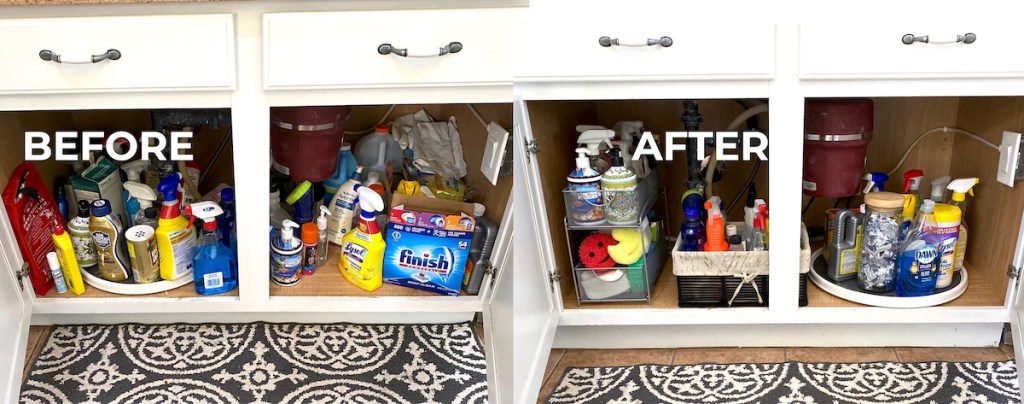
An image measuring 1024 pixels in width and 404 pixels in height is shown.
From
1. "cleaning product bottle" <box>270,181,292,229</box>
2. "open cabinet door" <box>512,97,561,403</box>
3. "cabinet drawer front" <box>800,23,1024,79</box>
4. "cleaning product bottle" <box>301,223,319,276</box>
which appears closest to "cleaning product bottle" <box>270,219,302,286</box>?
"cleaning product bottle" <box>301,223,319,276</box>

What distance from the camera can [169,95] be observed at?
1377 mm

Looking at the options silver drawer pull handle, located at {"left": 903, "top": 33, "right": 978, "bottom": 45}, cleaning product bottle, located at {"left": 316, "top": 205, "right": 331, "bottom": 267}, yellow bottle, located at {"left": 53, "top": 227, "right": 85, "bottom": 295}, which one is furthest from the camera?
cleaning product bottle, located at {"left": 316, "top": 205, "right": 331, "bottom": 267}

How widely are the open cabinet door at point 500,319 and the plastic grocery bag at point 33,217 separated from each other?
843 mm

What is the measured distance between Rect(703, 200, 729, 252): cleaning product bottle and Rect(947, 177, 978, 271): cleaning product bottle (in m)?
0.43

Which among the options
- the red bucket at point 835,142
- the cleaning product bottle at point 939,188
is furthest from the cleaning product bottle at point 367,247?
the cleaning product bottle at point 939,188

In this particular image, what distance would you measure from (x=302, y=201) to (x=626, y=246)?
0.67 metres

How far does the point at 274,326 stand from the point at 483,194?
504 millimetres

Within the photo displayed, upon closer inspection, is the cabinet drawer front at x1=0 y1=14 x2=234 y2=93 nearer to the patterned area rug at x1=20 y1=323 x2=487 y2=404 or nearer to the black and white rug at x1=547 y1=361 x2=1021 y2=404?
the patterned area rug at x1=20 y1=323 x2=487 y2=404

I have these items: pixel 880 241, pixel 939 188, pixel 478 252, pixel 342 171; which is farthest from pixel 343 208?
pixel 939 188

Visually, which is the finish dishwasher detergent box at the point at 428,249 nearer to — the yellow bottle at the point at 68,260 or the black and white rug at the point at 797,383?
the black and white rug at the point at 797,383

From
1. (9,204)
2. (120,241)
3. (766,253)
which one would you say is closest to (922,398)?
(766,253)

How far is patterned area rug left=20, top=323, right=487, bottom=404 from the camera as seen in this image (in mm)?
1452

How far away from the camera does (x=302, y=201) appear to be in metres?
1.74

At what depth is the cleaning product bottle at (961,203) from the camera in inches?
60.6
